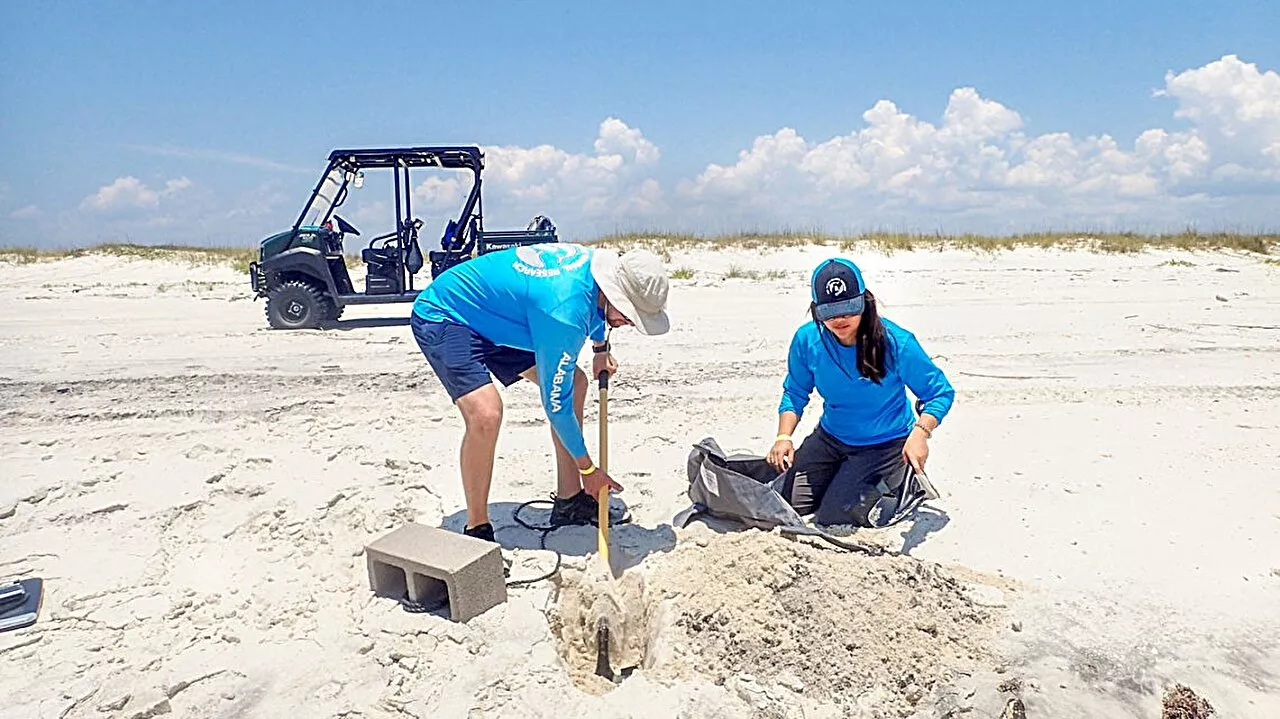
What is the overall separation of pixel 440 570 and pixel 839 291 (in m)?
1.84

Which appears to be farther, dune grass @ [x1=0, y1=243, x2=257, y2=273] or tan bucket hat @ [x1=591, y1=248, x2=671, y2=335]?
dune grass @ [x1=0, y1=243, x2=257, y2=273]

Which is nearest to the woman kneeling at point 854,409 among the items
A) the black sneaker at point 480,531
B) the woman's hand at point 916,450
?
the woman's hand at point 916,450

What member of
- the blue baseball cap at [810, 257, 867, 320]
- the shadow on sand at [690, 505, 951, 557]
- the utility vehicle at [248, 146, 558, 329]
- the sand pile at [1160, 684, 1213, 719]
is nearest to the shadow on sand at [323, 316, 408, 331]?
the utility vehicle at [248, 146, 558, 329]

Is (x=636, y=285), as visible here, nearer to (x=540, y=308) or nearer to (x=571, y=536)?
(x=540, y=308)

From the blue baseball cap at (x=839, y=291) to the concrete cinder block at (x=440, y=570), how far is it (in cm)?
160

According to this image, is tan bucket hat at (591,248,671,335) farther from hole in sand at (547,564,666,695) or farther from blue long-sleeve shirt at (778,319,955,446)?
hole in sand at (547,564,666,695)

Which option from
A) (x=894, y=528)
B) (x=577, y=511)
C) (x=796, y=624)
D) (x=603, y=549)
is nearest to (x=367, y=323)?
(x=577, y=511)

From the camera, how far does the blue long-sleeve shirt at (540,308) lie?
10.1 ft

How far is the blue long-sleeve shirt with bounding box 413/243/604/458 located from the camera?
307cm

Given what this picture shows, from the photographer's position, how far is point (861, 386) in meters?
3.68

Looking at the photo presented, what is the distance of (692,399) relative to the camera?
240 inches

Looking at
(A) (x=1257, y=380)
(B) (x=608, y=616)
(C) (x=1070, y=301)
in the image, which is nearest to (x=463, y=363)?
(B) (x=608, y=616)

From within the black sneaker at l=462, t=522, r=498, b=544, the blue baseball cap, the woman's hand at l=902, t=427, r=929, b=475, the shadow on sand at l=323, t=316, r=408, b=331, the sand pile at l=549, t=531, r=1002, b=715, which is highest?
the blue baseball cap

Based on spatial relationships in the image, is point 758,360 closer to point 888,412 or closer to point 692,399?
point 692,399
